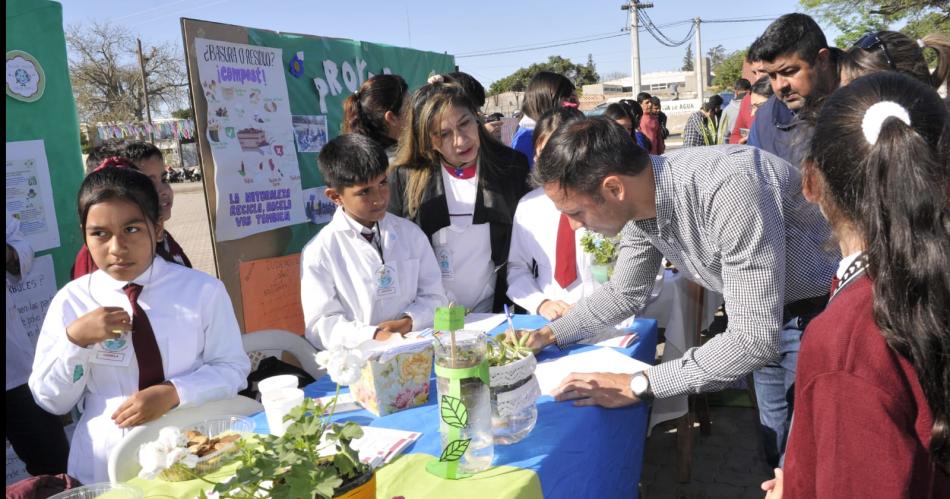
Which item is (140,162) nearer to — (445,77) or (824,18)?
(445,77)

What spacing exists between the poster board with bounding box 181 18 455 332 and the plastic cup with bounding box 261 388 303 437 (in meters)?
1.93

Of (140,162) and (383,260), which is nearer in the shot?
(383,260)

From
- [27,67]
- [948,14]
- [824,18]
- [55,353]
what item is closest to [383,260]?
[55,353]

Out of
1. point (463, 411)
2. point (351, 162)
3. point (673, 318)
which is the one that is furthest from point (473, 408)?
point (673, 318)

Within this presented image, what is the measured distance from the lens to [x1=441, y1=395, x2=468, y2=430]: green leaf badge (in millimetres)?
1273

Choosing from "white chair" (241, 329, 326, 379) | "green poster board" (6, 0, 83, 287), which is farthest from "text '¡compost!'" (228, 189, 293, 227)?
"white chair" (241, 329, 326, 379)

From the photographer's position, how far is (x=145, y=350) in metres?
1.83

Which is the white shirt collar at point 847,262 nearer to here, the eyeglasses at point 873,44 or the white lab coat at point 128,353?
the white lab coat at point 128,353

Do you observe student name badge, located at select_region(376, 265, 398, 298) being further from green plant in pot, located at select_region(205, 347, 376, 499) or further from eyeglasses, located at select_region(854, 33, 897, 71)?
eyeglasses, located at select_region(854, 33, 897, 71)

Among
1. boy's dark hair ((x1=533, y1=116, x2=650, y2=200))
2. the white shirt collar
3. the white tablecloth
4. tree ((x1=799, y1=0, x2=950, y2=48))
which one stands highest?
→ tree ((x1=799, y1=0, x2=950, y2=48))

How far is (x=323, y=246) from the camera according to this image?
2441 millimetres

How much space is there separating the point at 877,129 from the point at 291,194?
10.9 ft

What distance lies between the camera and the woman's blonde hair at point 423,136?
284cm

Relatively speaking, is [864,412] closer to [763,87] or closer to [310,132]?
[310,132]
